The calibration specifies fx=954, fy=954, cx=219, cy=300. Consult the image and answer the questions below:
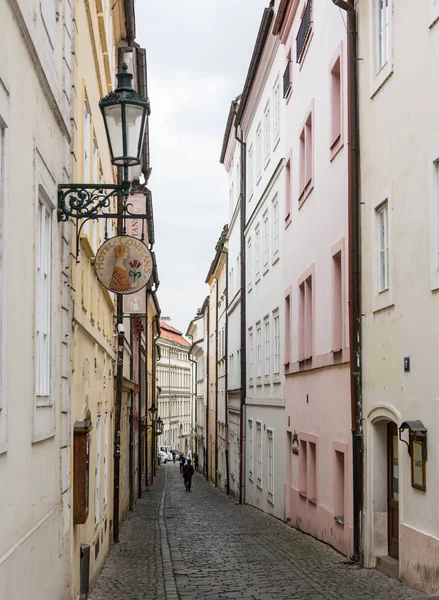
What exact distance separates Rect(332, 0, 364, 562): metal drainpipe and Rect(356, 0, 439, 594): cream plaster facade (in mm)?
158

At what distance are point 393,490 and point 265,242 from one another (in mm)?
16089

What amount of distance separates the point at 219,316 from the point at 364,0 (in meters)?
36.4

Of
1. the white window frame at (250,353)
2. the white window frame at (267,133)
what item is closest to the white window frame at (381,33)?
the white window frame at (267,133)

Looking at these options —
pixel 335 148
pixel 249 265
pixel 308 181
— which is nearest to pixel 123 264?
pixel 335 148

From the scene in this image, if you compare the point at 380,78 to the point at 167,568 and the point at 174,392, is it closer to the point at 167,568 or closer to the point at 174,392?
the point at 167,568

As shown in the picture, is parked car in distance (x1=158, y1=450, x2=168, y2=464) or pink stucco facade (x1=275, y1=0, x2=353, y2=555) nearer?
pink stucco facade (x1=275, y1=0, x2=353, y2=555)

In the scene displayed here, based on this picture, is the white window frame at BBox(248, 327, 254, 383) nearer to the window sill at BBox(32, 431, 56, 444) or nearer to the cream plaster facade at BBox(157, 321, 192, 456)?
the window sill at BBox(32, 431, 56, 444)

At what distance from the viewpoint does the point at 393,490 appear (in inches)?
542

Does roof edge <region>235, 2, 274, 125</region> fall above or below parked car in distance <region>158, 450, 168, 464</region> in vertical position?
above

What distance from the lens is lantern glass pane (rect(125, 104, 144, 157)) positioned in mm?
8758

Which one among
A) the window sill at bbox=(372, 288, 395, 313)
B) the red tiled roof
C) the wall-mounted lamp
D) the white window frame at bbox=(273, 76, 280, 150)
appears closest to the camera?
the wall-mounted lamp

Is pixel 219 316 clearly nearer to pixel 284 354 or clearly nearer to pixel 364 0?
pixel 284 354

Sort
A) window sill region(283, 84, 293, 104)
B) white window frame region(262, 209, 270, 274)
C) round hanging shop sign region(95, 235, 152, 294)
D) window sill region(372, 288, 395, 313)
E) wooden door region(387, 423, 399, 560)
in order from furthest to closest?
white window frame region(262, 209, 270, 274) → window sill region(283, 84, 293, 104) → wooden door region(387, 423, 399, 560) → window sill region(372, 288, 395, 313) → round hanging shop sign region(95, 235, 152, 294)

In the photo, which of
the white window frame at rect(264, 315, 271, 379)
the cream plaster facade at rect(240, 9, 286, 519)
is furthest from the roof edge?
the white window frame at rect(264, 315, 271, 379)
